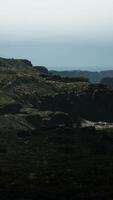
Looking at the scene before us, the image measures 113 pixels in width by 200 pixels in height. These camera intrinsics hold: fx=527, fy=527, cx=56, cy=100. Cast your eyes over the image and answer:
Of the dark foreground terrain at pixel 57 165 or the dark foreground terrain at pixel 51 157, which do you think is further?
the dark foreground terrain at pixel 51 157

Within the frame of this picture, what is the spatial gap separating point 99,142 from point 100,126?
146 ft

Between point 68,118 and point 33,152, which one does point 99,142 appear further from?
point 68,118

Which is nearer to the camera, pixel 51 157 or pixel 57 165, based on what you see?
pixel 57 165

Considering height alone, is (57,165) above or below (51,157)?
above

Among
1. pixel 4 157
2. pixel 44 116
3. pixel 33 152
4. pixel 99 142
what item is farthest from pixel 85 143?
pixel 44 116

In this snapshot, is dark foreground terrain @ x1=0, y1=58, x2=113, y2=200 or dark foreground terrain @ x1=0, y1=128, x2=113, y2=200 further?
dark foreground terrain @ x1=0, y1=58, x2=113, y2=200

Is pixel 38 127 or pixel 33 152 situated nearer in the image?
pixel 33 152

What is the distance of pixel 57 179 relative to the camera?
95375 mm

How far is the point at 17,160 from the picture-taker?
11788 centimetres

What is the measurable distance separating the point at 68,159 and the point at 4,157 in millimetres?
15036

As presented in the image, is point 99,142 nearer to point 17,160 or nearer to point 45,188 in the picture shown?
point 17,160

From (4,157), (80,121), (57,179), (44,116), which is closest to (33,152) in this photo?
(4,157)

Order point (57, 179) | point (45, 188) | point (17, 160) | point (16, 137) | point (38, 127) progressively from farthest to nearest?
point (38, 127) < point (16, 137) < point (17, 160) < point (57, 179) < point (45, 188)

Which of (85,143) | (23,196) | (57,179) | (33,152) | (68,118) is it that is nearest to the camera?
(23,196)
